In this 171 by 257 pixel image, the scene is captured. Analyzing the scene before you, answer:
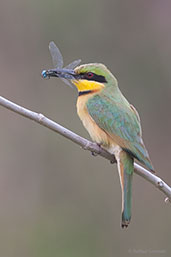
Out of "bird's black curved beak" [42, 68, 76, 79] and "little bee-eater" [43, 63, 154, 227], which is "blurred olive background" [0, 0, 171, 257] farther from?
"bird's black curved beak" [42, 68, 76, 79]

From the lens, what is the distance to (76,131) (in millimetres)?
5238

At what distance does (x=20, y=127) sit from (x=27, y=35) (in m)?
0.94

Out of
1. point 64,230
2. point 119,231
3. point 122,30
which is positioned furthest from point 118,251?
point 122,30

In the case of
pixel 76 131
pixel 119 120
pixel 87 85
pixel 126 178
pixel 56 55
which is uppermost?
pixel 76 131

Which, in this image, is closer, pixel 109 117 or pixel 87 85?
pixel 109 117

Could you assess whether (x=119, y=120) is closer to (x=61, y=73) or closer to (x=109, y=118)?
(x=109, y=118)

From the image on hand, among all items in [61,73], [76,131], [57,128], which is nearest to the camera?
[57,128]

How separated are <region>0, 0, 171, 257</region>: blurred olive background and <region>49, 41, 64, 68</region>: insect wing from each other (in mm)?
1797

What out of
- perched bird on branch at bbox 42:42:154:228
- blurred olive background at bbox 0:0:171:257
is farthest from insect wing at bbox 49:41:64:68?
blurred olive background at bbox 0:0:171:257

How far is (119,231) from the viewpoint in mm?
4766

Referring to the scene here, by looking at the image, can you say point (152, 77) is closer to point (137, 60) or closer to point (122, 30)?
point (137, 60)

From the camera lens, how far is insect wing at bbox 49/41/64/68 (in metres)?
3.23

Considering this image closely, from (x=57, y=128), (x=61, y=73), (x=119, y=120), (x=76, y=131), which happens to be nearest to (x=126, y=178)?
(x=119, y=120)

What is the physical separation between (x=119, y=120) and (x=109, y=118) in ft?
0.21
